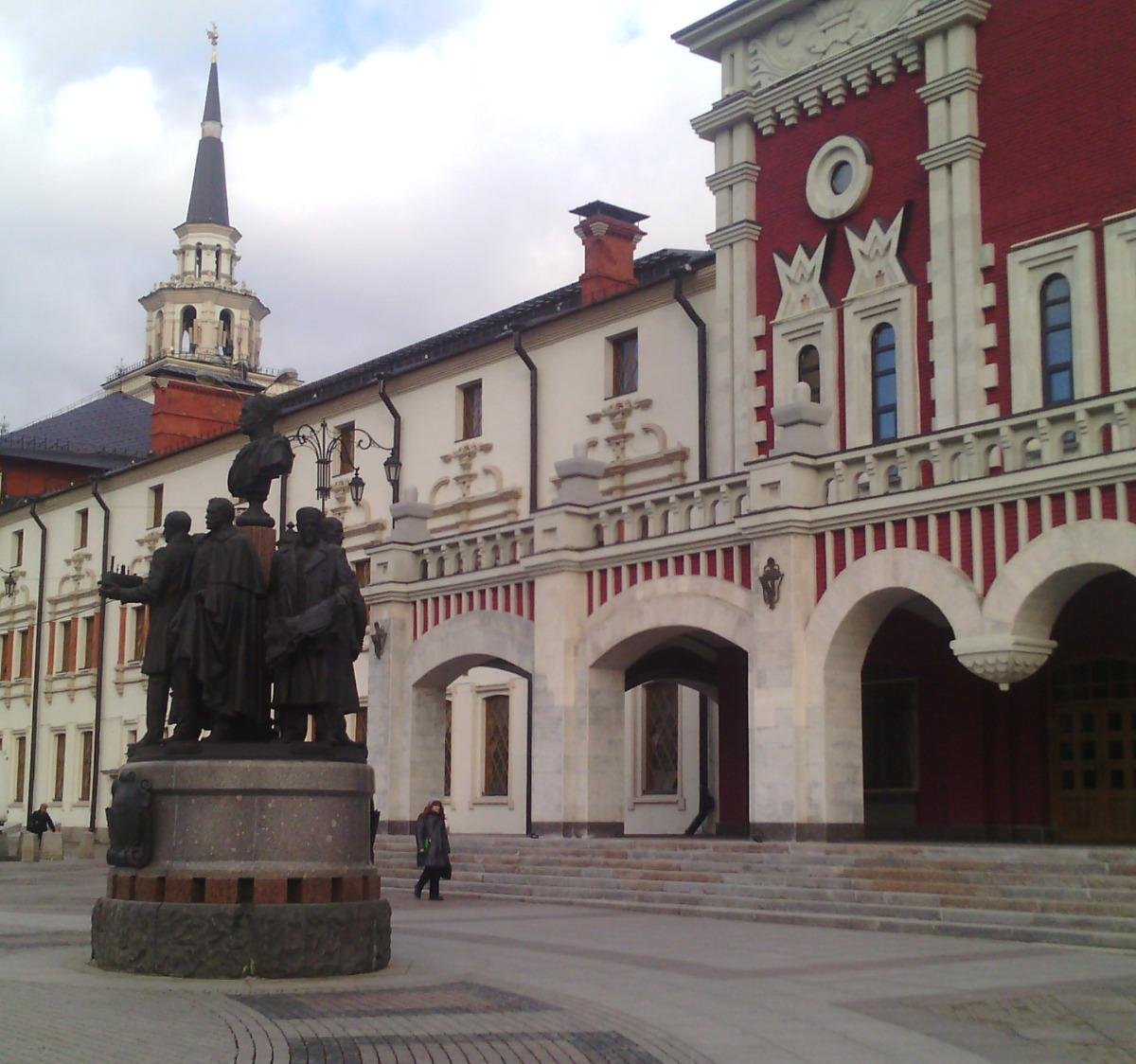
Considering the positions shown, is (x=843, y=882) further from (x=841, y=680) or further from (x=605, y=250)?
(x=605, y=250)

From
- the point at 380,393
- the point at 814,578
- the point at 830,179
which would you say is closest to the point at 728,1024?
the point at 814,578

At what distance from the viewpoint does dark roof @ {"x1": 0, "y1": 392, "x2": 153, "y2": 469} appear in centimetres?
5219

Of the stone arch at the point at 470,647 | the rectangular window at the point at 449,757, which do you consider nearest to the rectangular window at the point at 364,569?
the rectangular window at the point at 449,757

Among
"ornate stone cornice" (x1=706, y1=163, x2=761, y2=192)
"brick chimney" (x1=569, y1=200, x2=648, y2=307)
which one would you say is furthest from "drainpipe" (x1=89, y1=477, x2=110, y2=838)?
"ornate stone cornice" (x1=706, y1=163, x2=761, y2=192)

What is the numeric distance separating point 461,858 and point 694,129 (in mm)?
12369

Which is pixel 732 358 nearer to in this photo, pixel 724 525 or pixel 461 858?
pixel 724 525

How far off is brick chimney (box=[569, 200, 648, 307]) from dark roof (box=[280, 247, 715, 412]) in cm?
31

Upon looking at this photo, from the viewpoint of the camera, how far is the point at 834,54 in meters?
24.2

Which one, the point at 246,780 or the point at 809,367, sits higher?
the point at 809,367

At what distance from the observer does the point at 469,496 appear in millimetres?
32594

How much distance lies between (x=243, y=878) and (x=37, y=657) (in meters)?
37.5

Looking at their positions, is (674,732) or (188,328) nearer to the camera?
(674,732)

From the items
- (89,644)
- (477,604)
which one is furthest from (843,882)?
(89,644)

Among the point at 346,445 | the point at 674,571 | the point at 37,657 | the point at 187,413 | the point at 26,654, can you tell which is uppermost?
the point at 187,413
